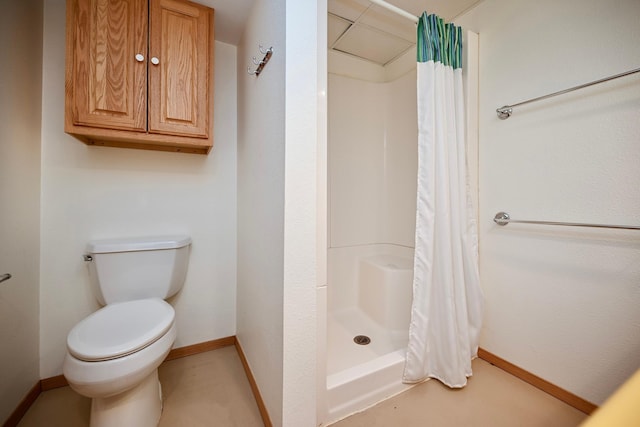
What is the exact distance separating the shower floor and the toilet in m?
0.83

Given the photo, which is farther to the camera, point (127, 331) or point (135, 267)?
point (135, 267)

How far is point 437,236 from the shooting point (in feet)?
4.16

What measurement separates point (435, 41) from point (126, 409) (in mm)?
2225

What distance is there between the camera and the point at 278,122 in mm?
902

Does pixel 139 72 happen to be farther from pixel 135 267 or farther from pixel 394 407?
pixel 394 407

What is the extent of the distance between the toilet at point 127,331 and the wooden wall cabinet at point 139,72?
1.97 feet

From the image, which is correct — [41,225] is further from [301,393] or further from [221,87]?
[301,393]

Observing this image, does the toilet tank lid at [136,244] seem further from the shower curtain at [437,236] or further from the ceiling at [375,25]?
the ceiling at [375,25]

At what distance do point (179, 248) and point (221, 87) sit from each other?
3.62 feet

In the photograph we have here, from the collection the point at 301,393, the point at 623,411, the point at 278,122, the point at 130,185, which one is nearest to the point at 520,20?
the point at 278,122

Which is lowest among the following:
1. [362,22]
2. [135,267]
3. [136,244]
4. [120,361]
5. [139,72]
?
[120,361]

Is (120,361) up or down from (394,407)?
up

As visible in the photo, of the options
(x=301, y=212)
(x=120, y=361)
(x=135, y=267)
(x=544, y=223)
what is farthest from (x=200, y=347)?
(x=544, y=223)

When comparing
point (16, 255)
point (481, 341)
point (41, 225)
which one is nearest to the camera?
point (16, 255)
